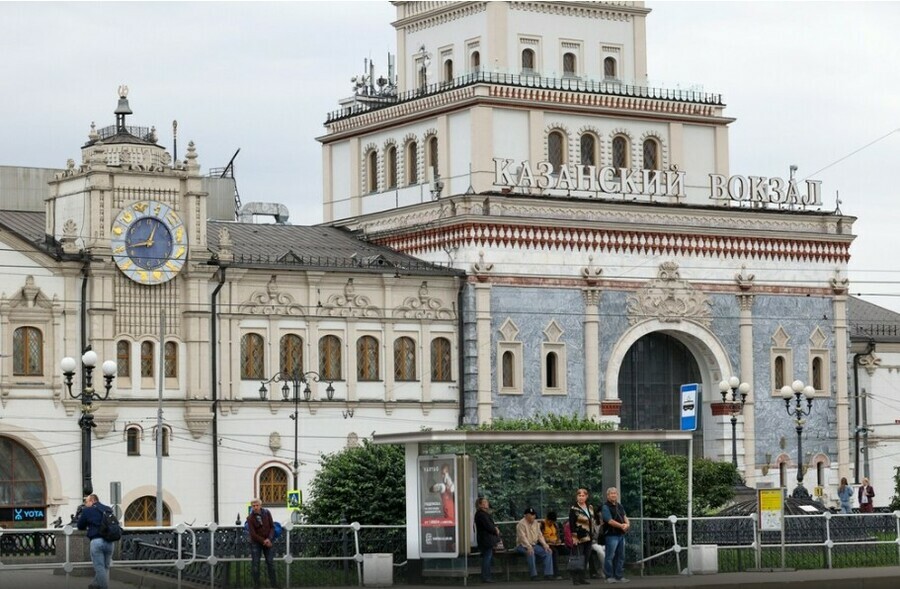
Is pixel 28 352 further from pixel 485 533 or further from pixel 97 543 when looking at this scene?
pixel 97 543

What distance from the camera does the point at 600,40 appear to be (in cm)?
9069

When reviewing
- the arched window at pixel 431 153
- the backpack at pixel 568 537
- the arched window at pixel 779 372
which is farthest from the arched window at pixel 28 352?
the arched window at pixel 779 372

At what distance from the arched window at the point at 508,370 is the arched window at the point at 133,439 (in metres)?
14.6

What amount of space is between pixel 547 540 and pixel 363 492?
1062cm

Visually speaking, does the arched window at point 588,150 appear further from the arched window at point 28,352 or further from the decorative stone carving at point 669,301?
the arched window at point 28,352

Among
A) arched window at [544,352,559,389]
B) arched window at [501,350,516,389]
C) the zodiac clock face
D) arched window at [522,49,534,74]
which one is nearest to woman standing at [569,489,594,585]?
the zodiac clock face

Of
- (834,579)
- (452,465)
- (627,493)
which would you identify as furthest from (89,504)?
(834,579)

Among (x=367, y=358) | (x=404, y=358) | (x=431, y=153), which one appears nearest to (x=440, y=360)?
(x=404, y=358)

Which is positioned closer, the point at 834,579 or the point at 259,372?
the point at 834,579

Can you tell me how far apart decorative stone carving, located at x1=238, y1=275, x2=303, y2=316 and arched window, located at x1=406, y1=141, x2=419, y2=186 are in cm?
1162

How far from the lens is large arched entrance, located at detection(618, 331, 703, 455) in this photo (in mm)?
86812

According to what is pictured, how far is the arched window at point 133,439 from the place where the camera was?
7512cm

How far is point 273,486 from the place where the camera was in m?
78.2

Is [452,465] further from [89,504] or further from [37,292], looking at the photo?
[37,292]
